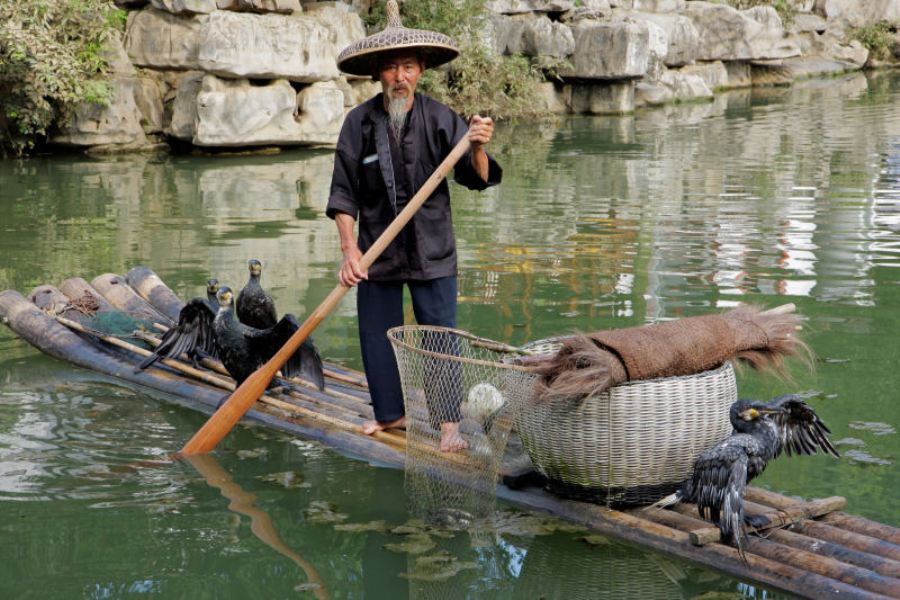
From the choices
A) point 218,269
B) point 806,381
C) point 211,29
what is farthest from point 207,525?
point 211,29

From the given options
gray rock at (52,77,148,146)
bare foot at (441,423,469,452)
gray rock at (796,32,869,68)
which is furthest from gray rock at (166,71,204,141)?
gray rock at (796,32,869,68)

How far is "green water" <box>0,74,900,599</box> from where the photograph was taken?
13.9 ft

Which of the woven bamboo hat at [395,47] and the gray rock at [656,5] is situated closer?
the woven bamboo hat at [395,47]

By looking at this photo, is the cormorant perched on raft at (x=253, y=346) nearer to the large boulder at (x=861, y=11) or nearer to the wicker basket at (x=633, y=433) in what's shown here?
the wicker basket at (x=633, y=433)

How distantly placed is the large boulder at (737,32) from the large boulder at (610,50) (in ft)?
15.4

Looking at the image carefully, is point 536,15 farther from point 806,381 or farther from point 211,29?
point 806,381

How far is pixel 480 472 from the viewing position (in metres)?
4.53

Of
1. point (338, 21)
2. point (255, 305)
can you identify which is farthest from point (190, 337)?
point (338, 21)

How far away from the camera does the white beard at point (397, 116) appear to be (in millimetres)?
4895

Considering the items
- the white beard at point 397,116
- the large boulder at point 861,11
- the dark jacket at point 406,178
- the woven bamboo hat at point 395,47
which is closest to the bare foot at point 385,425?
the dark jacket at point 406,178

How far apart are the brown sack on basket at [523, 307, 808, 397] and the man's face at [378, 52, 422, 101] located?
1.32 metres

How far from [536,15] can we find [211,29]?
358 inches

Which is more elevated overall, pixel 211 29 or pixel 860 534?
pixel 211 29

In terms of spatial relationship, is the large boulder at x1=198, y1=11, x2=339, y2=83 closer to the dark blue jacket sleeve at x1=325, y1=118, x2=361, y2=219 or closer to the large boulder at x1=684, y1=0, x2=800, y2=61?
the dark blue jacket sleeve at x1=325, y1=118, x2=361, y2=219
